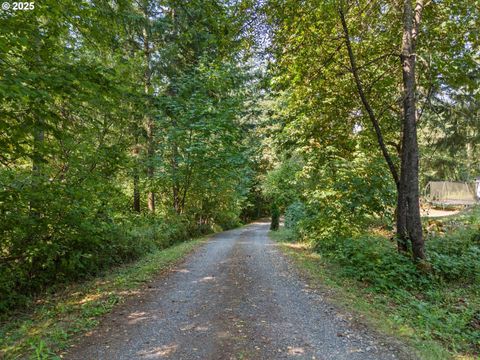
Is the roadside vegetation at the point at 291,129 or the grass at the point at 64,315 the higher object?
the roadside vegetation at the point at 291,129

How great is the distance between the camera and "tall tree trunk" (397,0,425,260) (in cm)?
662

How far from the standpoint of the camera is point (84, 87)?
453 cm

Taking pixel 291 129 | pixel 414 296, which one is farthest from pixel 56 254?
pixel 291 129

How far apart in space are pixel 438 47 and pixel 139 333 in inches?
358

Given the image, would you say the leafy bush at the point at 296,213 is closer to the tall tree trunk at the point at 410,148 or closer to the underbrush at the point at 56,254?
the tall tree trunk at the point at 410,148

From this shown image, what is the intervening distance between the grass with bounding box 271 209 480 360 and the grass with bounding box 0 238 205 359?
3.90 m

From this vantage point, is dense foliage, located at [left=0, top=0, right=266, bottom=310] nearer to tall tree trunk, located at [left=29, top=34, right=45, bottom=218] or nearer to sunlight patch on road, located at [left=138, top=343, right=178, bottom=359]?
tall tree trunk, located at [left=29, top=34, right=45, bottom=218]

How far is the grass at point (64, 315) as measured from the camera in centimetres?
369

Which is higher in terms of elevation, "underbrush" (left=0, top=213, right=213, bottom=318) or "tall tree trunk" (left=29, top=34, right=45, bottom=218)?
"tall tree trunk" (left=29, top=34, right=45, bottom=218)

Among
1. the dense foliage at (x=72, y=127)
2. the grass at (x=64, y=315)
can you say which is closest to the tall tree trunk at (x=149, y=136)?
the dense foliage at (x=72, y=127)

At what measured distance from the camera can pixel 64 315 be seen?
4754mm

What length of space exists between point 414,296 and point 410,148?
10.0 ft

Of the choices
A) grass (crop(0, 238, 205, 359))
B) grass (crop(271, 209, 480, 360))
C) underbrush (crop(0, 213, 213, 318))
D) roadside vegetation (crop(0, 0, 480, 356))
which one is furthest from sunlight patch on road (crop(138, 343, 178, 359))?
underbrush (crop(0, 213, 213, 318))

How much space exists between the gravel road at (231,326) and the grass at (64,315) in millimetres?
256
